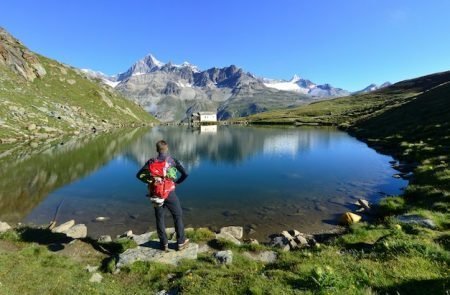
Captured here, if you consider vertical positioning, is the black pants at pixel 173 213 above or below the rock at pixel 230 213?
above

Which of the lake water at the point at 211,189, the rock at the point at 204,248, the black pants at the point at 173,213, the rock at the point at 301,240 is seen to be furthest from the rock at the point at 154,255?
the lake water at the point at 211,189

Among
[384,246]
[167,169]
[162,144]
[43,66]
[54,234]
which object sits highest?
[43,66]

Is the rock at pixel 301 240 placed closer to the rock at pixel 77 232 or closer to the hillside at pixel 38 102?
the rock at pixel 77 232

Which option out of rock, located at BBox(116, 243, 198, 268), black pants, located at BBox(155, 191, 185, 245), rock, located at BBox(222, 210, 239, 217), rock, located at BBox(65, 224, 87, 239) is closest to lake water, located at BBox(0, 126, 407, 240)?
rock, located at BBox(222, 210, 239, 217)

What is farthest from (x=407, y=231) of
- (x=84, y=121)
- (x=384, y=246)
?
(x=84, y=121)

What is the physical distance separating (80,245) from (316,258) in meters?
12.8

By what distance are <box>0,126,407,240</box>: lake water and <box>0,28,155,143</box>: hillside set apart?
3276 cm

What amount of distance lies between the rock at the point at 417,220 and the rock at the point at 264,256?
8.40 metres

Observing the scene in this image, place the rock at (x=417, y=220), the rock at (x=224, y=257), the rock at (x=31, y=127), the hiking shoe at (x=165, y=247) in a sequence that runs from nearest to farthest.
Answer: the rock at (x=224, y=257)
the hiking shoe at (x=165, y=247)
the rock at (x=417, y=220)
the rock at (x=31, y=127)

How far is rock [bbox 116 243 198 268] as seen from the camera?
14.6 metres

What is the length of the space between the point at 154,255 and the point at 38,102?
122 m

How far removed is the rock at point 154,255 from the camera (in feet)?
48.0

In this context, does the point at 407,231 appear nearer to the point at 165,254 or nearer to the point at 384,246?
the point at 384,246

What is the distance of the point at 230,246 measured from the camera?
58.1 feet
